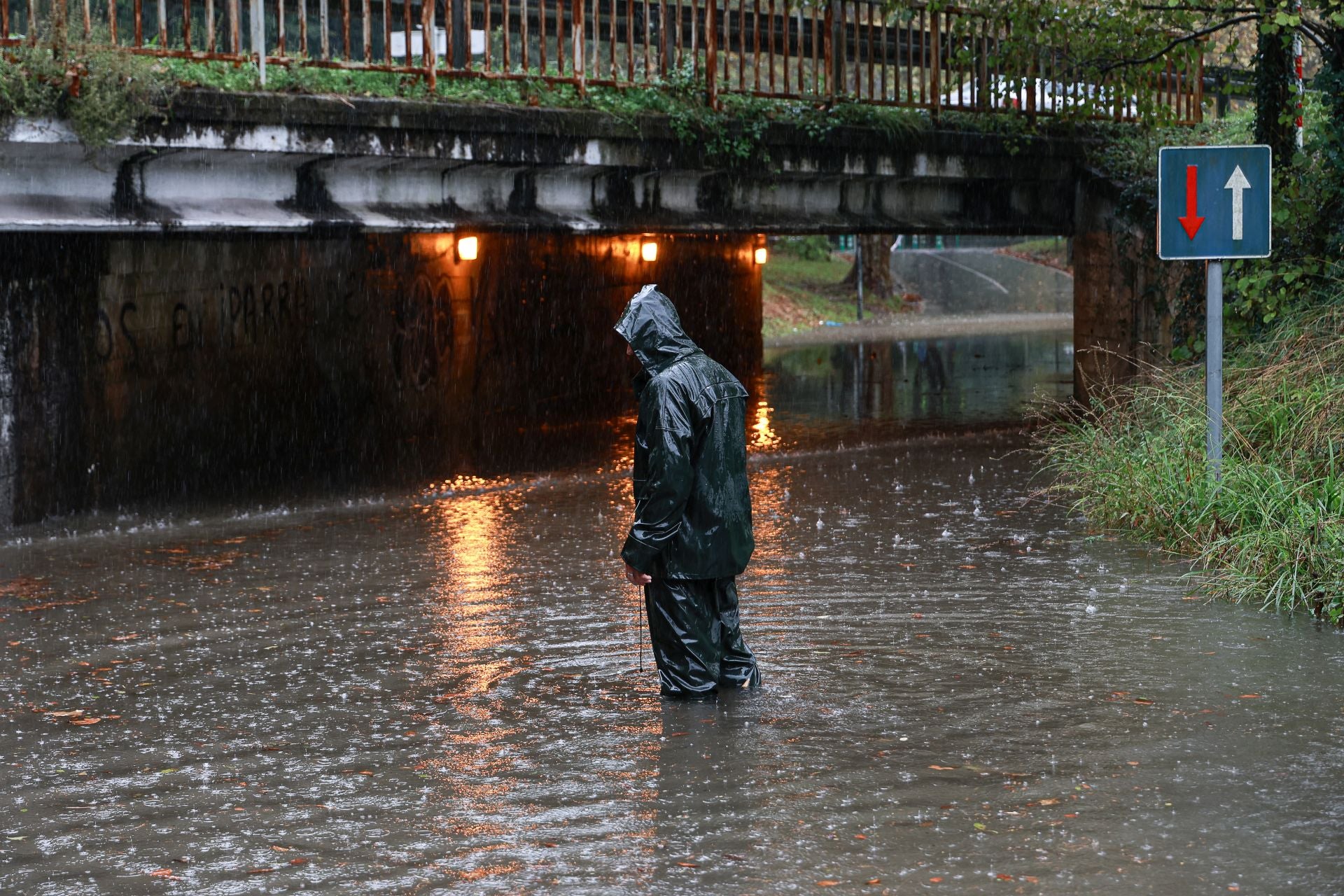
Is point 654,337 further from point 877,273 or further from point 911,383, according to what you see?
point 877,273

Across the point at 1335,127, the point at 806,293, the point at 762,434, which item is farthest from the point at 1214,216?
the point at 806,293

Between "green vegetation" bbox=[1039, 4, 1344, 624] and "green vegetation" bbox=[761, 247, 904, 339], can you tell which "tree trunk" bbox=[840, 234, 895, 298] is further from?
"green vegetation" bbox=[1039, 4, 1344, 624]

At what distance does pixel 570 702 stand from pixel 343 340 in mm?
11892

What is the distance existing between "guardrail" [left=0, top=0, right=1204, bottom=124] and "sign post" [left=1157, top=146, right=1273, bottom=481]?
5.96 meters

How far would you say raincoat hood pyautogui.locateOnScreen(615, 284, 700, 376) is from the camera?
682 cm

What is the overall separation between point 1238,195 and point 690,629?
5160mm

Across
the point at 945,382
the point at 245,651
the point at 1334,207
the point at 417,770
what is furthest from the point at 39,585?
the point at 945,382

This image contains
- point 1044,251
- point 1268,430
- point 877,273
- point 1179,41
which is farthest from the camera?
point 1044,251

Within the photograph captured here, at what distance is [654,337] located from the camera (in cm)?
682

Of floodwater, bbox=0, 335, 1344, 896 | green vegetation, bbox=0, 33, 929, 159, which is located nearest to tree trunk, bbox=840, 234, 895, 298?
green vegetation, bbox=0, 33, 929, 159

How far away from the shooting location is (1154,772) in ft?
19.0

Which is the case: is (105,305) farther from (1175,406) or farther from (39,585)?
(1175,406)

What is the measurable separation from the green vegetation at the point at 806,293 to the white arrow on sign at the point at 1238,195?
28407 mm

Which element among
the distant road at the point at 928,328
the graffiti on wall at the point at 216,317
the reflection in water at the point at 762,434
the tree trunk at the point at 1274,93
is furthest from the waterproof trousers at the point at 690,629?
the distant road at the point at 928,328
